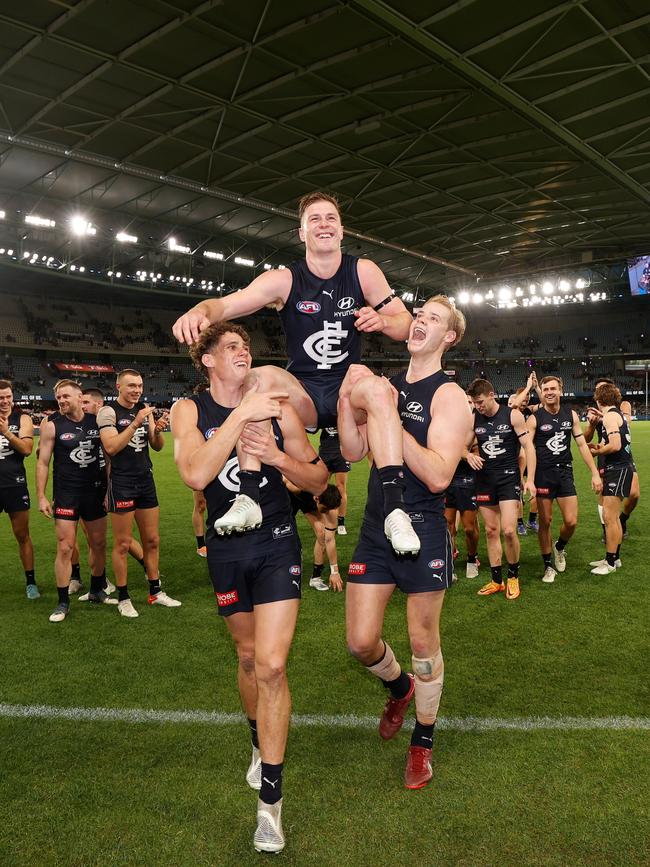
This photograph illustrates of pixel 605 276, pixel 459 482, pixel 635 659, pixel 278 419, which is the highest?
pixel 605 276

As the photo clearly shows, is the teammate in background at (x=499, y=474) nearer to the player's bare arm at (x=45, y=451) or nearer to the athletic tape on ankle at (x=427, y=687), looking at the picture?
the athletic tape on ankle at (x=427, y=687)

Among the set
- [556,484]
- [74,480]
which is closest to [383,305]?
[74,480]

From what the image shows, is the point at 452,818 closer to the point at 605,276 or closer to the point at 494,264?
the point at 494,264

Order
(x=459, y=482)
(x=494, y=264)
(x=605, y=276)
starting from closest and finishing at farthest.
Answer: (x=459, y=482), (x=494, y=264), (x=605, y=276)

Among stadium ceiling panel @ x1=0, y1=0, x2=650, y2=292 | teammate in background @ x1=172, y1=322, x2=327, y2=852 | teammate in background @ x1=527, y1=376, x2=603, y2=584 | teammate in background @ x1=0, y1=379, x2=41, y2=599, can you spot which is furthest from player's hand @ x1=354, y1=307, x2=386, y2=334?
stadium ceiling panel @ x1=0, y1=0, x2=650, y2=292

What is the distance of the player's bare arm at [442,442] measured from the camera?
3744 mm

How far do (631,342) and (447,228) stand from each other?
34605 millimetres

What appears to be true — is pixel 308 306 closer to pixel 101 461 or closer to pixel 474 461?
pixel 474 461

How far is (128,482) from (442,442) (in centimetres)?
449

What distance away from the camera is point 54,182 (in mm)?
26891

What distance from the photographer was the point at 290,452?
3803 mm

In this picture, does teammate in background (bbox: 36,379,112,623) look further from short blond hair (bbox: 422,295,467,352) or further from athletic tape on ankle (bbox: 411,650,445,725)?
short blond hair (bbox: 422,295,467,352)

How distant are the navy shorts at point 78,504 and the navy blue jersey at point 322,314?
4.15 m

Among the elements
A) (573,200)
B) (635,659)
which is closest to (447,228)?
(573,200)
